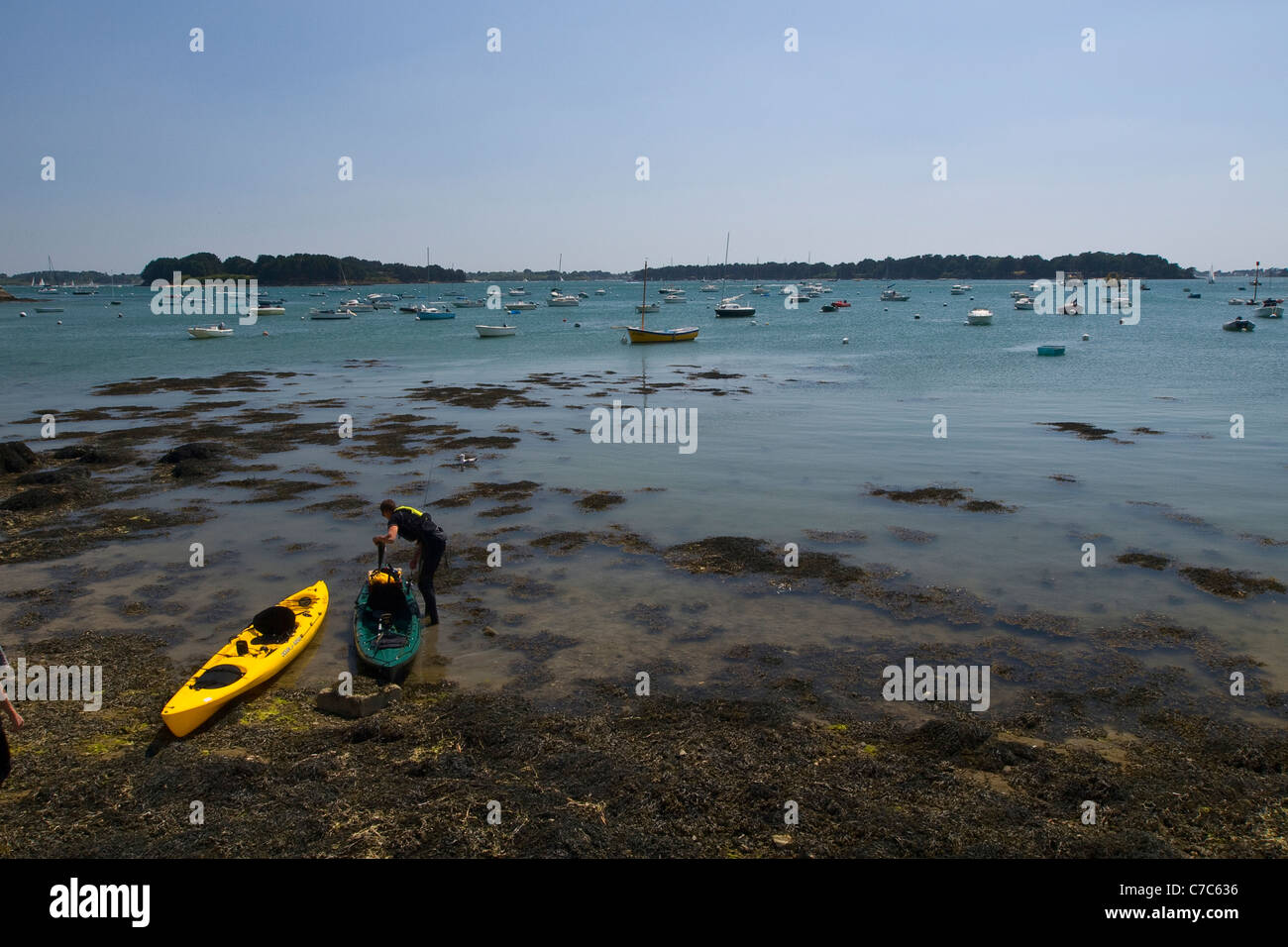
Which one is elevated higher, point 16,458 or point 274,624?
point 16,458

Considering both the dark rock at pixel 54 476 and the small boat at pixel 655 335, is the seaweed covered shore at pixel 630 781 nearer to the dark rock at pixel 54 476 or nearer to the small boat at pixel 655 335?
the dark rock at pixel 54 476

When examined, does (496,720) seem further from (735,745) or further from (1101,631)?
(1101,631)

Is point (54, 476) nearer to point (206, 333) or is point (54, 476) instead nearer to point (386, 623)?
point (386, 623)

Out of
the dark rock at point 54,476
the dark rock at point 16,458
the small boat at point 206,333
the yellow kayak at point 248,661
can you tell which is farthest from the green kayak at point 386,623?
the small boat at point 206,333

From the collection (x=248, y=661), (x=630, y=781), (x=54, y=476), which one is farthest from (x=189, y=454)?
(x=630, y=781)

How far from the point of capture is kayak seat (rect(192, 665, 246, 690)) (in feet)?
36.3

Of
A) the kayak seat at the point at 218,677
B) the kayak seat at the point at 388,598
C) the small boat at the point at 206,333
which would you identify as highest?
the small boat at the point at 206,333

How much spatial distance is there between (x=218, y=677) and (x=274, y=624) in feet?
4.91

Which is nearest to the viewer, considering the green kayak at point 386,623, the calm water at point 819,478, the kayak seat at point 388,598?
the green kayak at point 386,623

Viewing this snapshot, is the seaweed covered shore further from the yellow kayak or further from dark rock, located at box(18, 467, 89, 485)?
dark rock, located at box(18, 467, 89, 485)

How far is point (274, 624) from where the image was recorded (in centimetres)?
1270

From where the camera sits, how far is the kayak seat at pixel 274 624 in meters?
12.5
